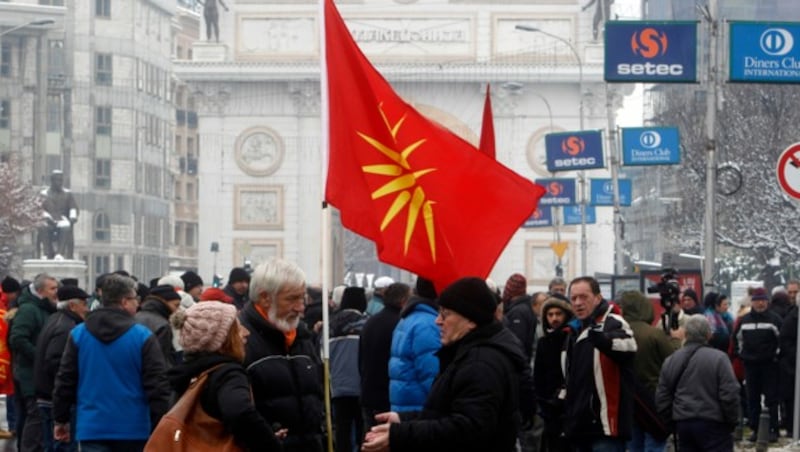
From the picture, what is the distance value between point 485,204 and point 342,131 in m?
0.75

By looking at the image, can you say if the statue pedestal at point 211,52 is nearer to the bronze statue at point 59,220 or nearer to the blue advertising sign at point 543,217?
the bronze statue at point 59,220

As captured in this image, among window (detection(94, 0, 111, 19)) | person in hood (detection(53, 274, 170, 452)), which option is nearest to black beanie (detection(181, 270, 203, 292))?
person in hood (detection(53, 274, 170, 452))

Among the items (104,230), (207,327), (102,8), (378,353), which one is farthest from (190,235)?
(207,327)

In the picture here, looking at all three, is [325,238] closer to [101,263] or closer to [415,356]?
[415,356]

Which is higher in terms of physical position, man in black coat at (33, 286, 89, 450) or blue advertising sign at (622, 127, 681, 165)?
blue advertising sign at (622, 127, 681, 165)

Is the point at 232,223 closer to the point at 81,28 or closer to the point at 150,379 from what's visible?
the point at 81,28

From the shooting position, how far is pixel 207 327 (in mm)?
8430

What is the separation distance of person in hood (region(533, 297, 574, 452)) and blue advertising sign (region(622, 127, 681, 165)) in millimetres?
19215

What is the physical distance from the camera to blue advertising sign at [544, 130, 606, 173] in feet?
134

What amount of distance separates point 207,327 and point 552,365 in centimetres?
560

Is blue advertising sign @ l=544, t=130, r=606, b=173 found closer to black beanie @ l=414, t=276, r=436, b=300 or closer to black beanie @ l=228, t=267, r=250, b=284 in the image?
black beanie @ l=228, t=267, r=250, b=284

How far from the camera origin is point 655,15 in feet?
Result: 291

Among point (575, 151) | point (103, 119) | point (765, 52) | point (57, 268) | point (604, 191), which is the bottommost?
point (57, 268)

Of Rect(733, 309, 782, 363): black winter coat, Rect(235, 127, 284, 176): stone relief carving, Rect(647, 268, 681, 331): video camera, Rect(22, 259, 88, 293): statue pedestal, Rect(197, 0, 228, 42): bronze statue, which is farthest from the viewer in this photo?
Rect(235, 127, 284, 176): stone relief carving
